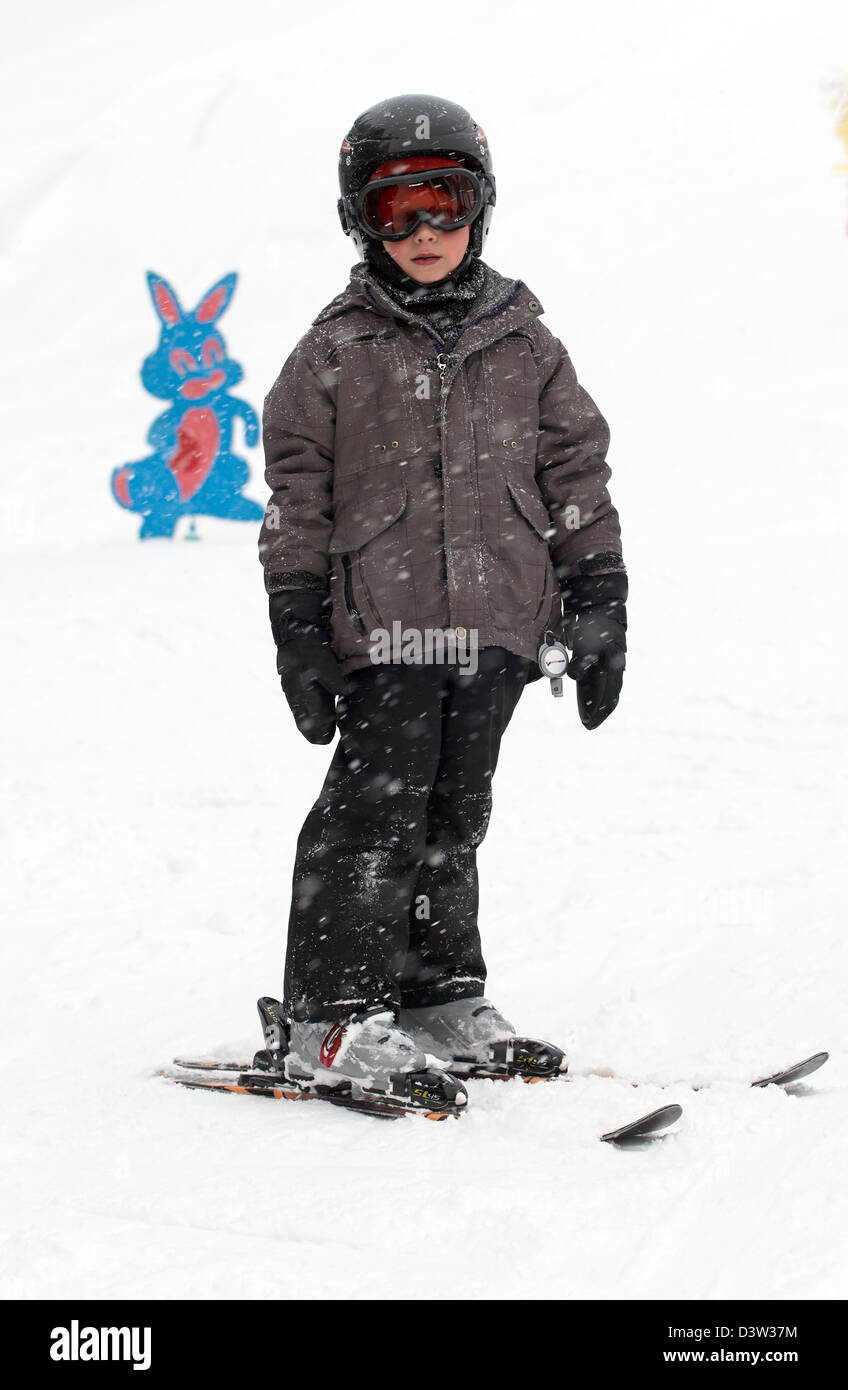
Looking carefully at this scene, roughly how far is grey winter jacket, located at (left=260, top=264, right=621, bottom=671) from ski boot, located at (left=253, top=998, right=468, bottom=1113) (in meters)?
0.81

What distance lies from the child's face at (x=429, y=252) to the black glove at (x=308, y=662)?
0.77 m

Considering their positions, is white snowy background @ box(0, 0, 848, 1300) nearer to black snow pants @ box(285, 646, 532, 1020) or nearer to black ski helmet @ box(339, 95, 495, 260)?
black snow pants @ box(285, 646, 532, 1020)

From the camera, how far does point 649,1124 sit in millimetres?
2449

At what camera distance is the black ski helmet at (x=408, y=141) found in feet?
9.61

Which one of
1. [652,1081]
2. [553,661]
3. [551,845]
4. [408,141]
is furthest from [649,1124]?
[551,845]

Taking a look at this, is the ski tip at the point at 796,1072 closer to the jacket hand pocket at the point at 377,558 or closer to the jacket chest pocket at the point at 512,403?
the jacket hand pocket at the point at 377,558

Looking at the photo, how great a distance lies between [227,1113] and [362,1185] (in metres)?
0.55

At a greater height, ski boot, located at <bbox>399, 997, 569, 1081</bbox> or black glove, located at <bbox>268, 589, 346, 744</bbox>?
black glove, located at <bbox>268, 589, 346, 744</bbox>

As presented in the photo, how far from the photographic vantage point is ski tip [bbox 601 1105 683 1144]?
2449mm

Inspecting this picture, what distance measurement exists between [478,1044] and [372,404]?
1.48m

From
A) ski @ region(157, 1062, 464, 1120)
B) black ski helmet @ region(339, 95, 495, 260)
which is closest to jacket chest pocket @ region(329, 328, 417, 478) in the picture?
black ski helmet @ region(339, 95, 495, 260)
